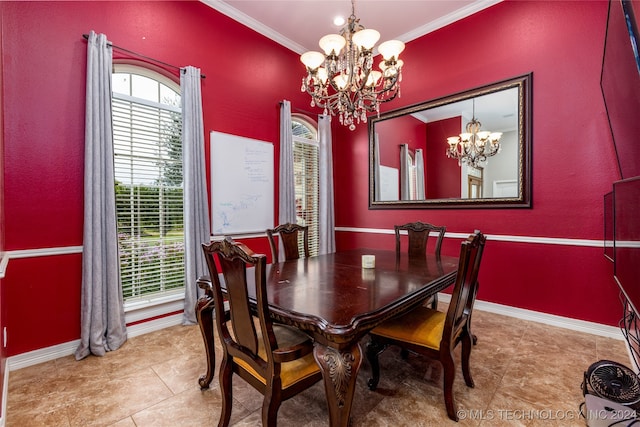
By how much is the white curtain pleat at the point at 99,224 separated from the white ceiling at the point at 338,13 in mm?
1556

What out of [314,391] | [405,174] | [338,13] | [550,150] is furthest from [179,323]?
[550,150]

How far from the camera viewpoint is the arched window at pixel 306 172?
4.31 meters

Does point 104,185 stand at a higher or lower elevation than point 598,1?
lower

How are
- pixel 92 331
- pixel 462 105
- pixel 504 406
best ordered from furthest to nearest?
pixel 462 105 < pixel 92 331 < pixel 504 406

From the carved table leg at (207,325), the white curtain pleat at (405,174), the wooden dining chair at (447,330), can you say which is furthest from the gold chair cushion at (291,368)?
the white curtain pleat at (405,174)

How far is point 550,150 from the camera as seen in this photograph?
110 inches

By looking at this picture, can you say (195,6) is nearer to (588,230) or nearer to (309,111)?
(309,111)

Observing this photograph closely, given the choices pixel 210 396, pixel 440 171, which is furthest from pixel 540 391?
pixel 440 171

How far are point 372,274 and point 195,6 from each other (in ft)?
11.1

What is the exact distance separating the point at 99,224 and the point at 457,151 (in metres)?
3.78

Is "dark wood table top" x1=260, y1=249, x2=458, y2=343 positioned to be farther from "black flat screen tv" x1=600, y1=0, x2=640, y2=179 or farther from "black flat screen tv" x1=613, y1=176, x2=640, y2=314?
"black flat screen tv" x1=600, y1=0, x2=640, y2=179

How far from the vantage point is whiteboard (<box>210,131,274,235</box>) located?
3219mm

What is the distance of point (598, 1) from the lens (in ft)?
8.22

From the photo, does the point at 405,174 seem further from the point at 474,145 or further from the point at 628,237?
the point at 628,237
